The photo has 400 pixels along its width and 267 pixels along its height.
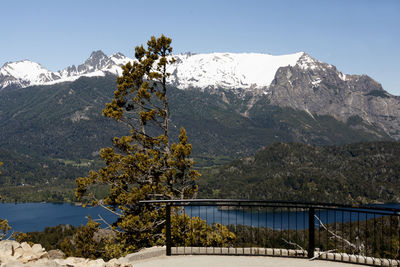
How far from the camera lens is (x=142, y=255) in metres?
11.2

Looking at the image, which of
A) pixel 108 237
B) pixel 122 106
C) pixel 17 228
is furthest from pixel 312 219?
pixel 17 228

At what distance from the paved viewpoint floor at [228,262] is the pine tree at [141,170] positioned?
22.5 ft

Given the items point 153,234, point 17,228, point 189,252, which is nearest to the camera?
point 189,252

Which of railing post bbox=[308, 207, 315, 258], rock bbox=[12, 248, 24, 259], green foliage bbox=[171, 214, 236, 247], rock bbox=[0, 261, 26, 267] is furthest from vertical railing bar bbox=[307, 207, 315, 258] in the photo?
rock bbox=[0, 261, 26, 267]

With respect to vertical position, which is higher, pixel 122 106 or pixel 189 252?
pixel 122 106

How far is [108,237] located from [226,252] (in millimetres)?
10711

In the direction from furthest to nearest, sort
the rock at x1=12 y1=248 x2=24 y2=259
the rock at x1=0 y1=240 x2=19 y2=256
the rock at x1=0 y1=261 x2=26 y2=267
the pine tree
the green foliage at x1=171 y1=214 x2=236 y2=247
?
the pine tree → the green foliage at x1=171 y1=214 x2=236 y2=247 → the rock at x1=12 y1=248 x2=24 y2=259 → the rock at x1=0 y1=240 x2=19 y2=256 → the rock at x1=0 y1=261 x2=26 y2=267

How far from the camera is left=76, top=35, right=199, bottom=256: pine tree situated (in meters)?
18.6

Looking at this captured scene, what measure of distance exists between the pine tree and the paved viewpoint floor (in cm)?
685

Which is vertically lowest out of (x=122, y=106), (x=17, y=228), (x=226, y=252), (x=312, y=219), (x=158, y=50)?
(x=17, y=228)

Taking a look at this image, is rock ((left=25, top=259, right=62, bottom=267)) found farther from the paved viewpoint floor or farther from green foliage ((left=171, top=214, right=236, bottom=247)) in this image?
green foliage ((left=171, top=214, right=236, bottom=247))

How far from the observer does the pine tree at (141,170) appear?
18.6m

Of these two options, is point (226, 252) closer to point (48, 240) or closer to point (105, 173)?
point (105, 173)

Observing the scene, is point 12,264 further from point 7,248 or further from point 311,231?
point 311,231
